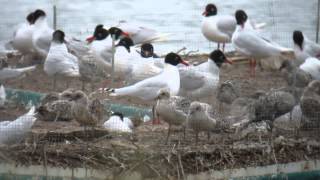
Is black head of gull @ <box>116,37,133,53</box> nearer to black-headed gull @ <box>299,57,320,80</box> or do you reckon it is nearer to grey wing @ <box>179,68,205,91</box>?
grey wing @ <box>179,68,205,91</box>

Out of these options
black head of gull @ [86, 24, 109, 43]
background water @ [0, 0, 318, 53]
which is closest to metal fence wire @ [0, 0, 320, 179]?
black head of gull @ [86, 24, 109, 43]

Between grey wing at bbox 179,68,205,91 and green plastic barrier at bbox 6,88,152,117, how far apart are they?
0.42 metres

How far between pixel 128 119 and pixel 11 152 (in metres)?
1.39

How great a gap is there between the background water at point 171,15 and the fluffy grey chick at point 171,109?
369 centimetres

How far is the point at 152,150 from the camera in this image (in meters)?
7.12

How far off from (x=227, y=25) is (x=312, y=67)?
1.85 meters

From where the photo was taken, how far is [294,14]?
11.5 m

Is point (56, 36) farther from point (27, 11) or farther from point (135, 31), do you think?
point (27, 11)

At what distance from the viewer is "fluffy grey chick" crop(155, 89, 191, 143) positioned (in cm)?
→ 766

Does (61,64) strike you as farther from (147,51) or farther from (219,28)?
(219,28)

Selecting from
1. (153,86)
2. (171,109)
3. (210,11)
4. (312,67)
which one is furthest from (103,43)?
(171,109)

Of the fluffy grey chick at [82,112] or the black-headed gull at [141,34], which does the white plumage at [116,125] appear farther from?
the black-headed gull at [141,34]

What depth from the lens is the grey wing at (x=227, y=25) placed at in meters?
11.5

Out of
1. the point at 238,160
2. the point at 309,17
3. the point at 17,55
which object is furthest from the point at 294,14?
the point at 238,160
